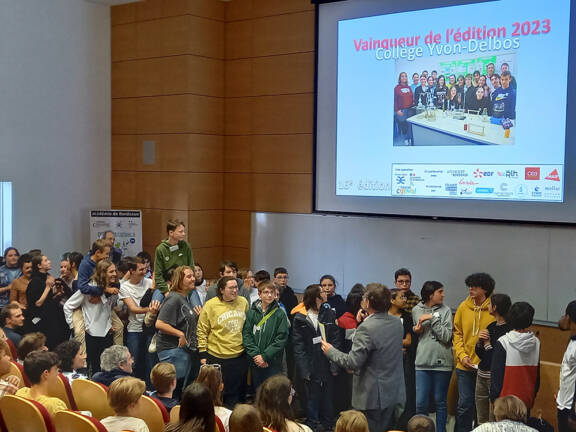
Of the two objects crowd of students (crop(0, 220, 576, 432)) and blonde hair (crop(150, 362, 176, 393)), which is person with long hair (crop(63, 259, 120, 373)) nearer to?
crowd of students (crop(0, 220, 576, 432))

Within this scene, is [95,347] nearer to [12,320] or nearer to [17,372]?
[12,320]

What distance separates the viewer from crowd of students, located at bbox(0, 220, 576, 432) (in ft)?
15.3

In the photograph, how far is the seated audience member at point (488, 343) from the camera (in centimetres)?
542

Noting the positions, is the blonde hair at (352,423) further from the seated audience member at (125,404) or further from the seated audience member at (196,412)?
the seated audience member at (125,404)

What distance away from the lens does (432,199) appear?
388 inches

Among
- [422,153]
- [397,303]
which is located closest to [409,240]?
[422,153]

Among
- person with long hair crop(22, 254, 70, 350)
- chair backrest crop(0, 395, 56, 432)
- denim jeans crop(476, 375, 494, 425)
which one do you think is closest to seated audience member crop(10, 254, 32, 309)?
person with long hair crop(22, 254, 70, 350)

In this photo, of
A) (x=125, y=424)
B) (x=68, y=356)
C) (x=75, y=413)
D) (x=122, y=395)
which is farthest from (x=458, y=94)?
(x=75, y=413)

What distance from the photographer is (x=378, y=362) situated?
17.1 feet

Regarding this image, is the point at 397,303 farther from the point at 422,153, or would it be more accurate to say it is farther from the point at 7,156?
the point at 7,156

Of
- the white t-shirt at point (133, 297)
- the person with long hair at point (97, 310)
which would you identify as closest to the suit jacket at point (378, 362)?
the white t-shirt at point (133, 297)

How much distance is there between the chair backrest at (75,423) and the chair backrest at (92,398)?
1.62 feet

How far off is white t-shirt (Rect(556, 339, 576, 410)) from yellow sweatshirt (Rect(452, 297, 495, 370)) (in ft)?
2.35

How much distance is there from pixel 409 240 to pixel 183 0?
5295 millimetres
